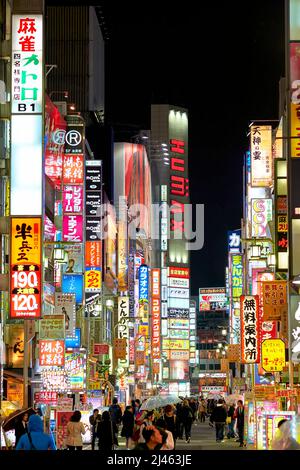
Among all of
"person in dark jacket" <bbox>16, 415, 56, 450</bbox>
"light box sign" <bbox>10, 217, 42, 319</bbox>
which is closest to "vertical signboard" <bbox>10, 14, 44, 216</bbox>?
"light box sign" <bbox>10, 217, 42, 319</bbox>

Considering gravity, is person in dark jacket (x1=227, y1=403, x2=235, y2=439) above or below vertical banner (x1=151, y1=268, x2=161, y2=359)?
below

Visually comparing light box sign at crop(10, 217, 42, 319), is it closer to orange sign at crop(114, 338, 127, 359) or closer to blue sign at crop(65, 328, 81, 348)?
blue sign at crop(65, 328, 81, 348)

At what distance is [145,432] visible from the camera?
50.5ft

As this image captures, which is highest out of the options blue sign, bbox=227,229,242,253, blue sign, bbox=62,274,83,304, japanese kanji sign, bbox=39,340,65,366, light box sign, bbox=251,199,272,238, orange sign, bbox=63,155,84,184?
blue sign, bbox=227,229,242,253

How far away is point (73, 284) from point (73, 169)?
671 centimetres

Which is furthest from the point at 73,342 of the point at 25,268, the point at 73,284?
the point at 25,268

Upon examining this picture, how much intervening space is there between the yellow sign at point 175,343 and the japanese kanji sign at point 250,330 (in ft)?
325

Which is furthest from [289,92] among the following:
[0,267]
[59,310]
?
[59,310]

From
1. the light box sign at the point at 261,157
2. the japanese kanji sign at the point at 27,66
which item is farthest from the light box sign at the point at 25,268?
the light box sign at the point at 261,157

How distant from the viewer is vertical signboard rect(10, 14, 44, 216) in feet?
97.1

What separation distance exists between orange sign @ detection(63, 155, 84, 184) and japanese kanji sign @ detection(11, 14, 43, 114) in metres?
17.5

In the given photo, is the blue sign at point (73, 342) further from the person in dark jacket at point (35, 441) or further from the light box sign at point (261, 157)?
the person in dark jacket at point (35, 441)

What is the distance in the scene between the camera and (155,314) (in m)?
110

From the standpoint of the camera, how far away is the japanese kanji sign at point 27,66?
1166 inches
